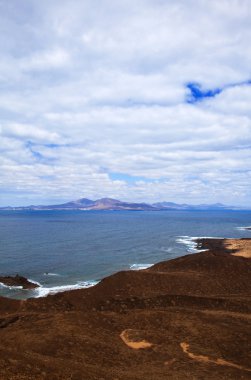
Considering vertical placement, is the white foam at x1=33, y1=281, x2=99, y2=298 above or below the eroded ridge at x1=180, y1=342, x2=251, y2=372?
below

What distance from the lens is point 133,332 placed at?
18953mm

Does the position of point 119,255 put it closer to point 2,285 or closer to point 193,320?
point 2,285

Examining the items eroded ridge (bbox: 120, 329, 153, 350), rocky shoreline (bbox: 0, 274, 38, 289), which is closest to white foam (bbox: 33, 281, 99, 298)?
rocky shoreline (bbox: 0, 274, 38, 289)

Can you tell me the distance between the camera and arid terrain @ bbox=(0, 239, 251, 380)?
1391 cm

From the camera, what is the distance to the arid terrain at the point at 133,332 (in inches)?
548

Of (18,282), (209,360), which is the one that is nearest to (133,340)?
(209,360)

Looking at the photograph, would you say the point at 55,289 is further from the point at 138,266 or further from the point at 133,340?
the point at 133,340

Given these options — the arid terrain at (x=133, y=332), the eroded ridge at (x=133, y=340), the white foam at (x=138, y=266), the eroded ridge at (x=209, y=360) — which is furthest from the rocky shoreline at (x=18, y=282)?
the eroded ridge at (x=209, y=360)

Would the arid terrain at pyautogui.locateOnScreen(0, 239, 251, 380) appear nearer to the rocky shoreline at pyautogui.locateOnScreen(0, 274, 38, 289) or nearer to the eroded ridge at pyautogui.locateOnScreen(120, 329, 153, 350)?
the eroded ridge at pyautogui.locateOnScreen(120, 329, 153, 350)

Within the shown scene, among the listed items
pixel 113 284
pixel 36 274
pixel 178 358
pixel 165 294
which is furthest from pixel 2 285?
pixel 178 358

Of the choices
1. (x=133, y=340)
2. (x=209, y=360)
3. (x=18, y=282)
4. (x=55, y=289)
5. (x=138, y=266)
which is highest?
(x=133, y=340)

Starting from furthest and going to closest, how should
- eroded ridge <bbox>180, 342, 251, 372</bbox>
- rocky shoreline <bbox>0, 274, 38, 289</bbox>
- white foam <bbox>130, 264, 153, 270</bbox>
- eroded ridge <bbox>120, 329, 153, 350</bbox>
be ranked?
1. white foam <bbox>130, 264, 153, 270</bbox>
2. rocky shoreline <bbox>0, 274, 38, 289</bbox>
3. eroded ridge <bbox>120, 329, 153, 350</bbox>
4. eroded ridge <bbox>180, 342, 251, 372</bbox>

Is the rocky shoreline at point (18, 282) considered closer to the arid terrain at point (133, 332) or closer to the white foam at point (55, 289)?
the white foam at point (55, 289)

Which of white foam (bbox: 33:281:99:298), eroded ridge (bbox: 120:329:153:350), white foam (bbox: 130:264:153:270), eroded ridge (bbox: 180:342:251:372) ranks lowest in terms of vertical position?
white foam (bbox: 33:281:99:298)
